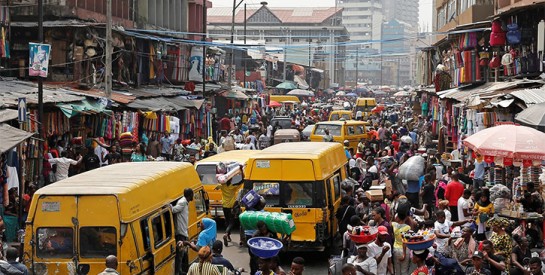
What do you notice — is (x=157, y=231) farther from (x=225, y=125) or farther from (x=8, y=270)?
(x=225, y=125)

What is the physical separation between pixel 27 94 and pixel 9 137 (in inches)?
224

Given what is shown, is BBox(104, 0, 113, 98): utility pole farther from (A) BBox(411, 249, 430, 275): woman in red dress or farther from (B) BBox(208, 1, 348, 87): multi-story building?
(B) BBox(208, 1, 348, 87): multi-story building

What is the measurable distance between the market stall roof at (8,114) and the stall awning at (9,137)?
345mm

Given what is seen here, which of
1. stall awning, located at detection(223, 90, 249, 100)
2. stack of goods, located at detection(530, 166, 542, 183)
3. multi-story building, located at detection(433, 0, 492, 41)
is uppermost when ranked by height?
multi-story building, located at detection(433, 0, 492, 41)

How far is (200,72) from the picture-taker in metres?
45.2

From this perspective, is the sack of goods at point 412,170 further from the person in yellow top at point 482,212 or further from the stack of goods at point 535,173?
the person in yellow top at point 482,212

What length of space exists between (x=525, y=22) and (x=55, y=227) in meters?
17.3

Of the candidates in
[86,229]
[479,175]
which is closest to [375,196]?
[479,175]

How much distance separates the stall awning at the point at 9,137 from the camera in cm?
1604

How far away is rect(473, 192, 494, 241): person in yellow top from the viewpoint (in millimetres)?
14609

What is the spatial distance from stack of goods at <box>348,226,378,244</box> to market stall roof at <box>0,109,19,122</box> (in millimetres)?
9031

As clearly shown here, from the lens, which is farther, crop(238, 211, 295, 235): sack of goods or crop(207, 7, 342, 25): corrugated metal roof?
crop(207, 7, 342, 25): corrugated metal roof

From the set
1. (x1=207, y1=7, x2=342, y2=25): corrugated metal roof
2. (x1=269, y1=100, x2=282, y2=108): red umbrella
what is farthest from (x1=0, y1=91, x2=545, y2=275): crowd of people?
(x1=207, y1=7, x2=342, y2=25): corrugated metal roof

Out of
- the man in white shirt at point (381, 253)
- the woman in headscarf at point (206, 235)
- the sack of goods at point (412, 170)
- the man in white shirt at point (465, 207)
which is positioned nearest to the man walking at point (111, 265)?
the woman in headscarf at point (206, 235)
